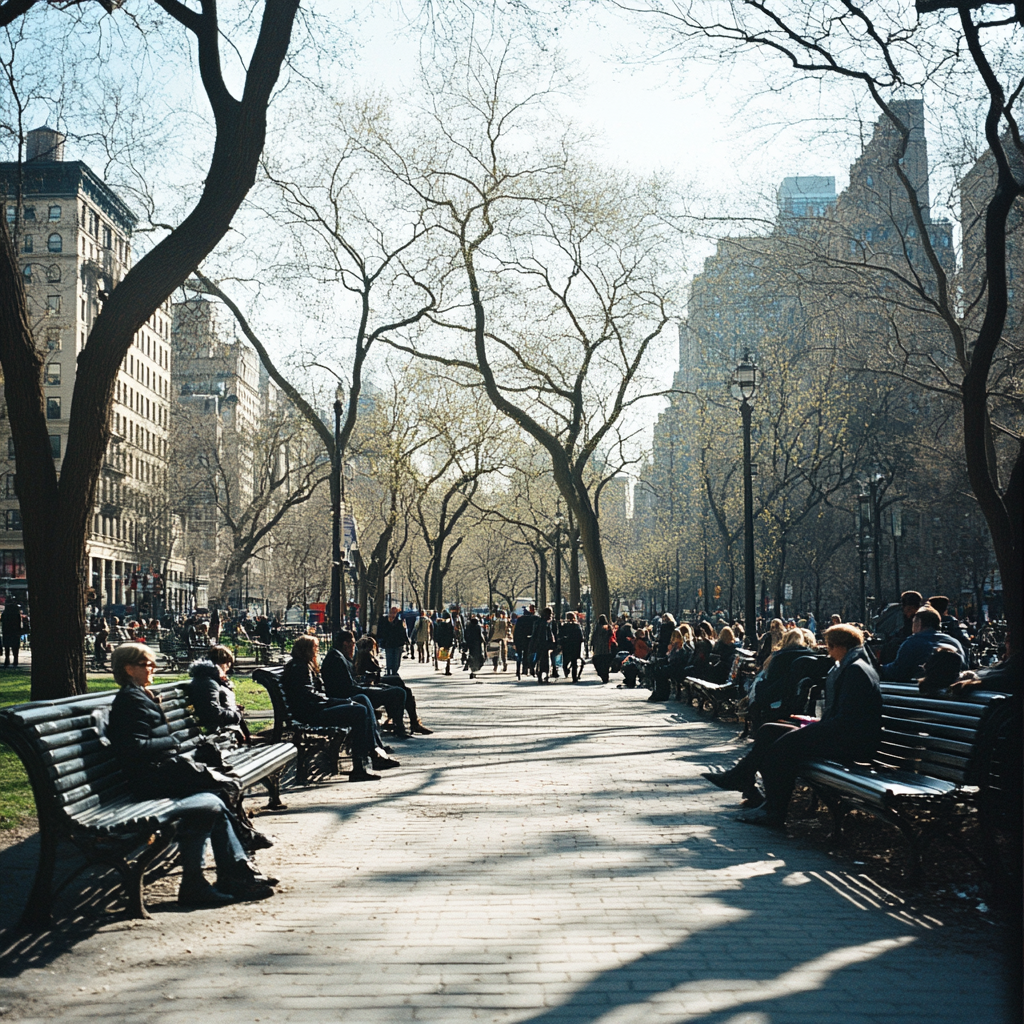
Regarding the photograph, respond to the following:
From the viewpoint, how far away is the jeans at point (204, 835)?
6.34 meters

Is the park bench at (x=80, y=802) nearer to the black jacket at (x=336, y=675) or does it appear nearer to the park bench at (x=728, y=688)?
the black jacket at (x=336, y=675)

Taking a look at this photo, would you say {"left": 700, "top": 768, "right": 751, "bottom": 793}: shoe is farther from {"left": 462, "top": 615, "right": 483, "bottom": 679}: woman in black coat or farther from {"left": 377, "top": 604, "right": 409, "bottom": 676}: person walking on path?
{"left": 462, "top": 615, "right": 483, "bottom": 679}: woman in black coat

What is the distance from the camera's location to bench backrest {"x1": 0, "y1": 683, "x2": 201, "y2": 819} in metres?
5.72

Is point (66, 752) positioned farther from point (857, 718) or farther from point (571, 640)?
point (571, 640)

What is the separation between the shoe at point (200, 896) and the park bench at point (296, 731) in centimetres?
447

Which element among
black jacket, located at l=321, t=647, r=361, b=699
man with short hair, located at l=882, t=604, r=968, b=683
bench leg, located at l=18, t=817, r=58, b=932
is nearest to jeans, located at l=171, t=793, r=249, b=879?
bench leg, located at l=18, t=817, r=58, b=932

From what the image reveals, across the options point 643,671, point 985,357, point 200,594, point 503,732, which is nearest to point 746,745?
point 503,732

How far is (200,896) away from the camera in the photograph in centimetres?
625

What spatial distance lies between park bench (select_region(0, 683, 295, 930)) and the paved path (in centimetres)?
31

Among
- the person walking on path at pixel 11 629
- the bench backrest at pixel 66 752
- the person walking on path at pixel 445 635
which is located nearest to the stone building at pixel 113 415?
the person walking on path at pixel 11 629

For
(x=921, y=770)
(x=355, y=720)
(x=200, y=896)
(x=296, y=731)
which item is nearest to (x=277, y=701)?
(x=296, y=731)

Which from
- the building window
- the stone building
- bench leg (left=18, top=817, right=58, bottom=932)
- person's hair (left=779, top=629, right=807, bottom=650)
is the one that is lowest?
bench leg (left=18, top=817, right=58, bottom=932)

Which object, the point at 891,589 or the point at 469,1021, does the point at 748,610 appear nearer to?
the point at 469,1021

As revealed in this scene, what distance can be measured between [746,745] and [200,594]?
11500 cm
